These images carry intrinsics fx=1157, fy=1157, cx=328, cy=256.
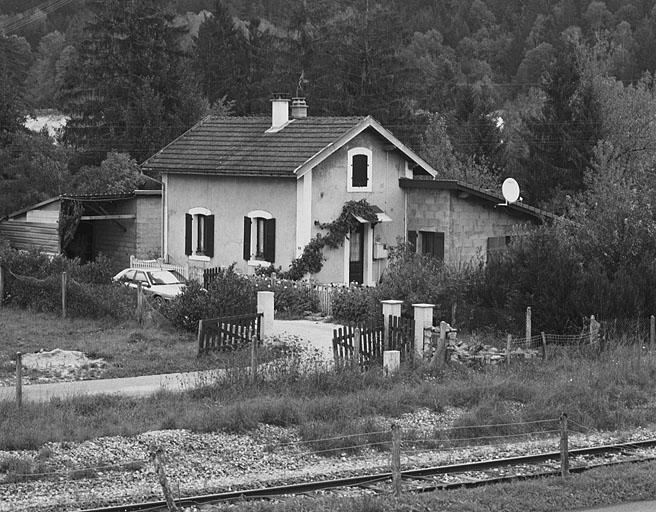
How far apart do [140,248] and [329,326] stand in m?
12.7

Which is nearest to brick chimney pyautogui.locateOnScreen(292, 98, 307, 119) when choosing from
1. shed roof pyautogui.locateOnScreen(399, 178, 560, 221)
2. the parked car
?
shed roof pyautogui.locateOnScreen(399, 178, 560, 221)

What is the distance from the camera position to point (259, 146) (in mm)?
36031

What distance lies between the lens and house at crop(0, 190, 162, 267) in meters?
38.2

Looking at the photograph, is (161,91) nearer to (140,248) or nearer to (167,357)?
(140,248)

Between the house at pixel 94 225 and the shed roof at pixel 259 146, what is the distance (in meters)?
2.14

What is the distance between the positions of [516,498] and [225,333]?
10881 mm

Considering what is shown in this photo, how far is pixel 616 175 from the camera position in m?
45.8

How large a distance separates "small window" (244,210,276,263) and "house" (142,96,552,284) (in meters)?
0.03

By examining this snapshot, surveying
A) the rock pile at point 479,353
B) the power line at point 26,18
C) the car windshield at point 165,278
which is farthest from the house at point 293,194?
the power line at point 26,18

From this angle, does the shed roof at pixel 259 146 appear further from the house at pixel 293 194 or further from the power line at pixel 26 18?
the power line at pixel 26 18

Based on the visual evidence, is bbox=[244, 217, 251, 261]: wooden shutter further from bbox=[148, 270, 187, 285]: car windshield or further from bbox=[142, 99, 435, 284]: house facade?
bbox=[148, 270, 187, 285]: car windshield

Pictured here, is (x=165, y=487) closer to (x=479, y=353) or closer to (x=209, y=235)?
(x=479, y=353)

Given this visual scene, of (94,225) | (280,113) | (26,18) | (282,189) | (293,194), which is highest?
(26,18)

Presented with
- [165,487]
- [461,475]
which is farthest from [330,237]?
[165,487]
